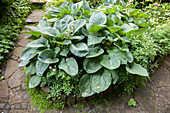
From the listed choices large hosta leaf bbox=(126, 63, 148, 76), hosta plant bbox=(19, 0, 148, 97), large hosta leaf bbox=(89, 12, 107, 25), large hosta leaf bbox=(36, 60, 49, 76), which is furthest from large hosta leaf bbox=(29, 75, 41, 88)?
large hosta leaf bbox=(126, 63, 148, 76)

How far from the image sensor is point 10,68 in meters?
2.82

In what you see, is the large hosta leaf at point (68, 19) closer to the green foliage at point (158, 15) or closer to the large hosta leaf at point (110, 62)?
the large hosta leaf at point (110, 62)

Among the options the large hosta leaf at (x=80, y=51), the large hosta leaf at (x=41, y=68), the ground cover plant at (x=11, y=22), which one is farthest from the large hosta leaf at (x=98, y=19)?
the ground cover plant at (x=11, y=22)

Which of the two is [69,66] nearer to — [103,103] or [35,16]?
[103,103]

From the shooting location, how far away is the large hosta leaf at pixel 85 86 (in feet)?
6.69

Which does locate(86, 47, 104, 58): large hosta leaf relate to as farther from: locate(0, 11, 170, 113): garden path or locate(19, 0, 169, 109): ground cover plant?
locate(0, 11, 170, 113): garden path

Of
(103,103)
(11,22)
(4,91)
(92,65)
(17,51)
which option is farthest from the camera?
(11,22)

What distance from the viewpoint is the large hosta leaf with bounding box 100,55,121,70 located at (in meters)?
1.99

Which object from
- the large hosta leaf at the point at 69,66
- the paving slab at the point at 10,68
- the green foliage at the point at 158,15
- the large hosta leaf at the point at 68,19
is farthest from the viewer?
the green foliage at the point at 158,15

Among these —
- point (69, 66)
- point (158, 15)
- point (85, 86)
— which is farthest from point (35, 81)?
point (158, 15)

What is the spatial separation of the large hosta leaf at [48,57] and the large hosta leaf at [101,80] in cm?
70

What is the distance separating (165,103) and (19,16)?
15.3ft

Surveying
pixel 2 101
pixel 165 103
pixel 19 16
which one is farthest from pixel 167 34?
pixel 19 16

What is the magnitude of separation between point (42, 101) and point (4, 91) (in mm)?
846
